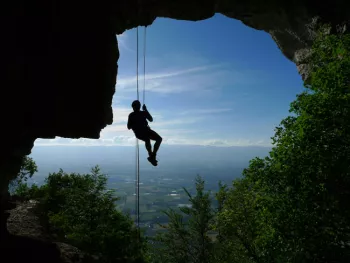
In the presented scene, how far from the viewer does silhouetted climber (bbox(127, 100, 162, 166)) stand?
34.8 feet

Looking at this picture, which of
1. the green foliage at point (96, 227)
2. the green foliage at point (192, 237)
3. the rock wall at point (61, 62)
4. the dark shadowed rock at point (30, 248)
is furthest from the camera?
the green foliage at point (192, 237)

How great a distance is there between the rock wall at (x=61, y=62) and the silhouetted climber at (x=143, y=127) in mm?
1797

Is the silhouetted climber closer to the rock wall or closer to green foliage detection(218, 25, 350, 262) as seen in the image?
the rock wall

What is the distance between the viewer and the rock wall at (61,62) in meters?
9.30

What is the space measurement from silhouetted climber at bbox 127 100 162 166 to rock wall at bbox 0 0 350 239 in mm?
1797

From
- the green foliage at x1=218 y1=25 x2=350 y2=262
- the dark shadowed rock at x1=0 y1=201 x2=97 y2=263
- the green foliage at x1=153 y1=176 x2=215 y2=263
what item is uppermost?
the green foliage at x1=218 y1=25 x2=350 y2=262

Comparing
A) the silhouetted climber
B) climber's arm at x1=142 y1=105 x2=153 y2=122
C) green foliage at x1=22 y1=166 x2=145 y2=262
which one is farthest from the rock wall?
green foliage at x1=22 y1=166 x2=145 y2=262

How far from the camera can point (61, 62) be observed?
1023 cm

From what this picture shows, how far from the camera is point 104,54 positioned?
10859mm

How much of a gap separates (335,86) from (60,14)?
11.6 meters

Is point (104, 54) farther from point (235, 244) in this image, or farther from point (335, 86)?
point (235, 244)

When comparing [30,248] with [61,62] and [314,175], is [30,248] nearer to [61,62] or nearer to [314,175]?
[61,62]

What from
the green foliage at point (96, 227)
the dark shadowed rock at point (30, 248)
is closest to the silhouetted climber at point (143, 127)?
the dark shadowed rock at point (30, 248)

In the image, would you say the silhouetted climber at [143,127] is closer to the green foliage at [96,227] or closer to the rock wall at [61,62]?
the rock wall at [61,62]
